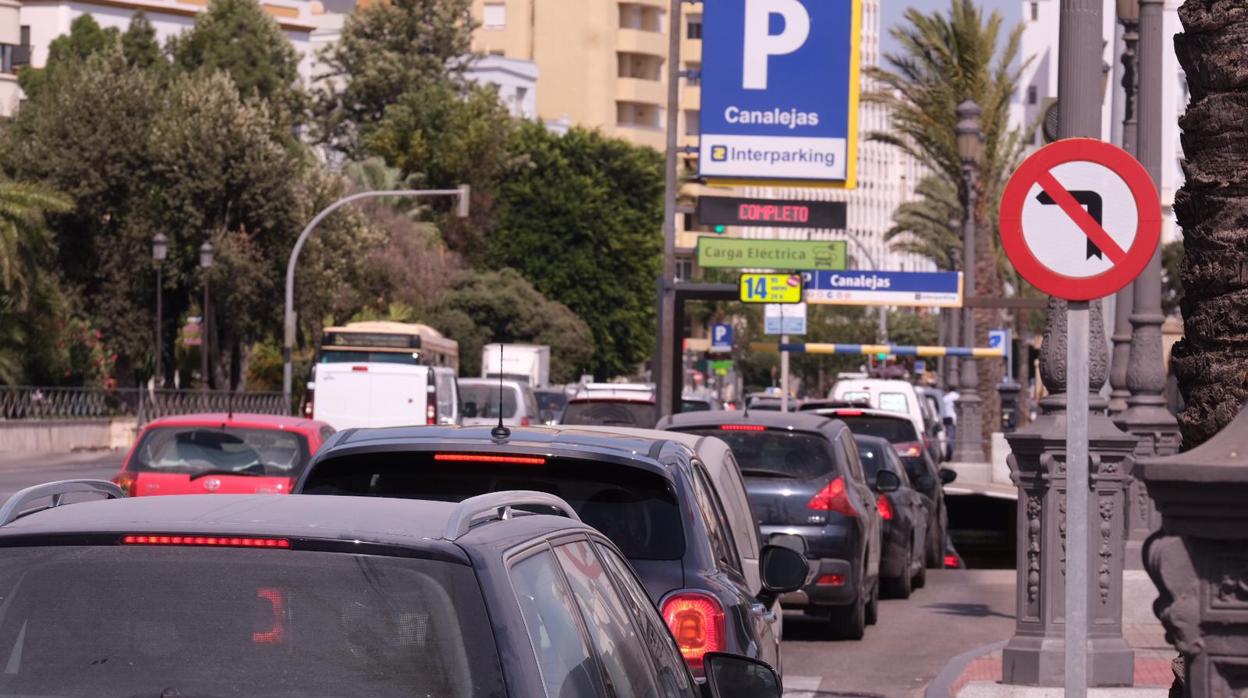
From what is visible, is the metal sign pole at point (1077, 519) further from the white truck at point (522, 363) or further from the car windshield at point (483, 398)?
the white truck at point (522, 363)

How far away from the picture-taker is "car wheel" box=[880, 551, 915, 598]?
18.4m

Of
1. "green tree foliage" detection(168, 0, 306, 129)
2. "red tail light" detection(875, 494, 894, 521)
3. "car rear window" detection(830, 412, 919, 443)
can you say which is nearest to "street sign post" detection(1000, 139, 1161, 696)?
"red tail light" detection(875, 494, 894, 521)

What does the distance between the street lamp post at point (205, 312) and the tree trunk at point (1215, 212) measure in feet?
132

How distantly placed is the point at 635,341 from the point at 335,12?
35.5m

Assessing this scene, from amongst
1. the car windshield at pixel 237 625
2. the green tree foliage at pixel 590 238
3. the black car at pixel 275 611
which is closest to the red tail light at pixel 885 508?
the black car at pixel 275 611

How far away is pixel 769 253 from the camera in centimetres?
2700

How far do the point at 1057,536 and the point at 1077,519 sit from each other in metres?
4.03

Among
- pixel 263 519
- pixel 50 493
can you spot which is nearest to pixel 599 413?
pixel 50 493

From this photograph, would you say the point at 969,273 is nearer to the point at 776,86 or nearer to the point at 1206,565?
the point at 776,86

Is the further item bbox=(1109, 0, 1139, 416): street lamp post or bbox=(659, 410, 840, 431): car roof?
bbox=(1109, 0, 1139, 416): street lamp post

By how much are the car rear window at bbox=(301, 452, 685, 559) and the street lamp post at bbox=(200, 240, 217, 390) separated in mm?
41444

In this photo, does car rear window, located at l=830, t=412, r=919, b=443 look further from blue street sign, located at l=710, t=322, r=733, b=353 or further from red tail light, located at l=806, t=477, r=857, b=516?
blue street sign, located at l=710, t=322, r=733, b=353

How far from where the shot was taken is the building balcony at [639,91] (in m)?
104

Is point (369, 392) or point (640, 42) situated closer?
point (369, 392)
